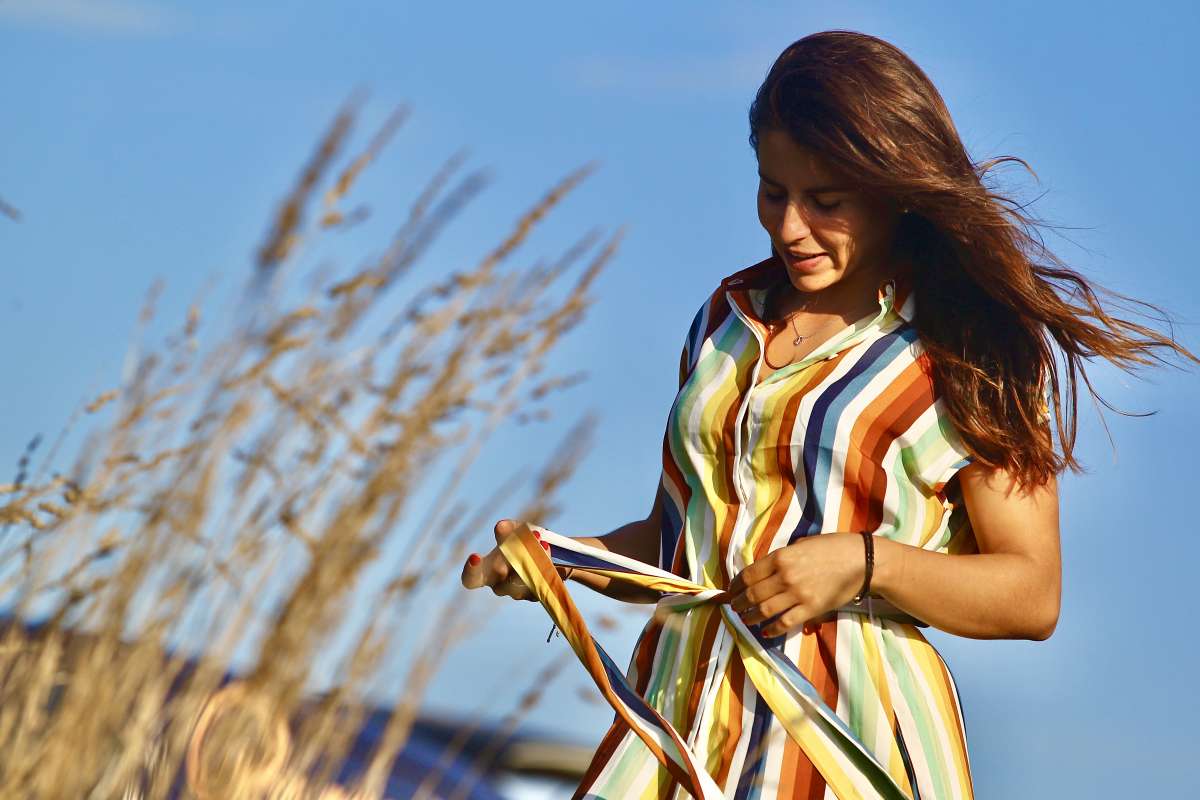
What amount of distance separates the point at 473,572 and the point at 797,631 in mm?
422

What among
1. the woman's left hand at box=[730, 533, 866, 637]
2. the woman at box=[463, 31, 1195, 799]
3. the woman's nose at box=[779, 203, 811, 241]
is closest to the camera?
the woman's left hand at box=[730, 533, 866, 637]

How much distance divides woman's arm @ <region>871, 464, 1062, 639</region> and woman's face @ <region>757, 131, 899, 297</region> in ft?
1.06

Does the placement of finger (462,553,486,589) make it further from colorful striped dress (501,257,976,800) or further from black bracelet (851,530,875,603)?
black bracelet (851,530,875,603)

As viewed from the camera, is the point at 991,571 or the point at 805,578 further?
the point at 991,571

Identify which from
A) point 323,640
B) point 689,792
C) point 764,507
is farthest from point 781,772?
point 323,640

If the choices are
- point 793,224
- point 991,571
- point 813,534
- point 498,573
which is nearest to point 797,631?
point 813,534

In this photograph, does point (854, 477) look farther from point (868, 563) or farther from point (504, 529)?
point (504, 529)

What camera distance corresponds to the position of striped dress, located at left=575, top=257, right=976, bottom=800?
180cm

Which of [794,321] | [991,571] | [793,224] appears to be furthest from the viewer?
[794,321]

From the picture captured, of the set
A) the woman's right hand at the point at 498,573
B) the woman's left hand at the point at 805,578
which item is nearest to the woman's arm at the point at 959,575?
the woman's left hand at the point at 805,578

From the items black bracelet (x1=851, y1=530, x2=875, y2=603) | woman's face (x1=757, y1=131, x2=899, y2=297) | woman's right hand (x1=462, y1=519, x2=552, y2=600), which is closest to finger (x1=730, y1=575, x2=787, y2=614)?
black bracelet (x1=851, y1=530, x2=875, y2=603)

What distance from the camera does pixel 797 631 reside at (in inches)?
72.4

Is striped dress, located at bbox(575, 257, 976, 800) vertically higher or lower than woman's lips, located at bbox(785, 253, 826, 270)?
lower

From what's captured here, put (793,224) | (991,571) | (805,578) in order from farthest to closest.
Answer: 1. (793,224)
2. (991,571)
3. (805,578)
